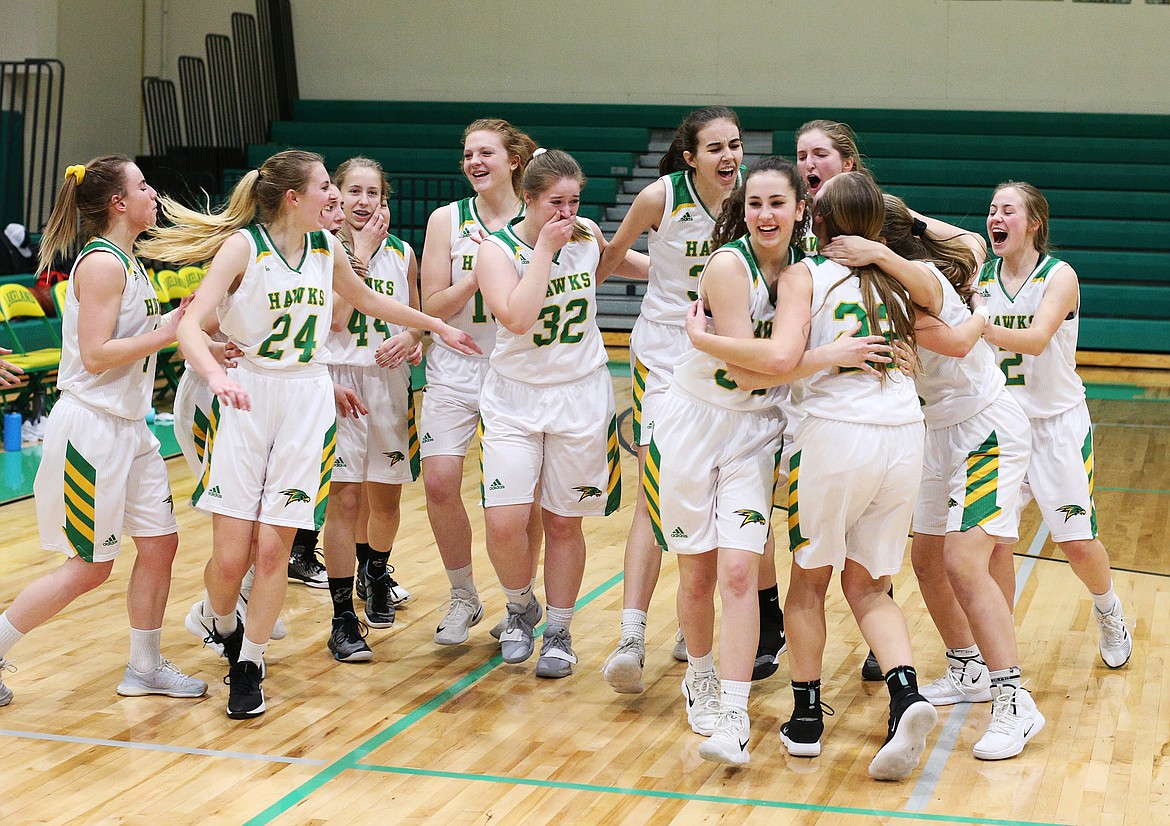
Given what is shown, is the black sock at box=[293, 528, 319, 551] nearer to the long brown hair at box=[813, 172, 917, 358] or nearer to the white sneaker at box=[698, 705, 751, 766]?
the white sneaker at box=[698, 705, 751, 766]

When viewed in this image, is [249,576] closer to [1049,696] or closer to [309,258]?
[309,258]

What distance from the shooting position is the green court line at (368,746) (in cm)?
326

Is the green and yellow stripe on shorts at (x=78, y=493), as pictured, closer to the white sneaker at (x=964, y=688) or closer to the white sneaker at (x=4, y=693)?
the white sneaker at (x=4, y=693)

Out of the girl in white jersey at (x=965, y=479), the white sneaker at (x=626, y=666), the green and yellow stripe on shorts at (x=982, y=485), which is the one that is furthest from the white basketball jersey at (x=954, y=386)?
the white sneaker at (x=626, y=666)

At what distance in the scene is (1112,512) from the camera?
272 inches

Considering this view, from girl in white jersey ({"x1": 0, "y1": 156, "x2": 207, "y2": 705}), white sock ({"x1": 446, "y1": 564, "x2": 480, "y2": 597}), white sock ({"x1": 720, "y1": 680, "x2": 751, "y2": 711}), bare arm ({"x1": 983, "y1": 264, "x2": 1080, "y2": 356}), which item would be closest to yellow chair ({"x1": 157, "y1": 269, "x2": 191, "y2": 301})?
white sock ({"x1": 446, "y1": 564, "x2": 480, "y2": 597})

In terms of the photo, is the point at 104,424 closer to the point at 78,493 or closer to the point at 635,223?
the point at 78,493

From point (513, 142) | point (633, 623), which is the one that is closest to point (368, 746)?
point (633, 623)

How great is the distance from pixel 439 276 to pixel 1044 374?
1.98 meters

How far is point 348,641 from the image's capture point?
448 cm

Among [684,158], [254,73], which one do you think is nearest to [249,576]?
[684,158]

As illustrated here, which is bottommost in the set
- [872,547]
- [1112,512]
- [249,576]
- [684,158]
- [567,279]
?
[1112,512]

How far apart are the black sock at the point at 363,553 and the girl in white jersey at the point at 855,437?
200cm

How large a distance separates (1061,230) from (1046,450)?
31.4 feet
